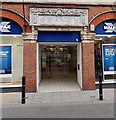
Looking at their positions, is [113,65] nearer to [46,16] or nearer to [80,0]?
[80,0]

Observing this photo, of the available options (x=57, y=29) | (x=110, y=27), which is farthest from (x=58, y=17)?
(x=110, y=27)

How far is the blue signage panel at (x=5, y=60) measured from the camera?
725 cm

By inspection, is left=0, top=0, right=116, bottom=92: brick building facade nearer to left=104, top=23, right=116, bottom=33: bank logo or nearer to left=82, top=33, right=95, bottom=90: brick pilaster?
left=82, top=33, right=95, bottom=90: brick pilaster

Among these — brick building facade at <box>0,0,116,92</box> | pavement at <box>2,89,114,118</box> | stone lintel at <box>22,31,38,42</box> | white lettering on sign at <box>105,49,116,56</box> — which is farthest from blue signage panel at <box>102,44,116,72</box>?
stone lintel at <box>22,31,38,42</box>

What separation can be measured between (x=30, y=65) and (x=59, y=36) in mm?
2329

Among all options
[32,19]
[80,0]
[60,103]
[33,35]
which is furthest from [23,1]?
[60,103]

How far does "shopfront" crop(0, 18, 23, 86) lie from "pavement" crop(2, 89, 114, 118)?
172 centimetres

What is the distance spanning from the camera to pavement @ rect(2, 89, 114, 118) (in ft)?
13.7

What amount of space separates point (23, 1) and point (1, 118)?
5.82 meters

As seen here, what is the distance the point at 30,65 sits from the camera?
691 cm

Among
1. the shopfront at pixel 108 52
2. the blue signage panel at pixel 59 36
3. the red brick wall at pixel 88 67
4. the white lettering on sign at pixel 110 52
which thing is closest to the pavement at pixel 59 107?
the red brick wall at pixel 88 67

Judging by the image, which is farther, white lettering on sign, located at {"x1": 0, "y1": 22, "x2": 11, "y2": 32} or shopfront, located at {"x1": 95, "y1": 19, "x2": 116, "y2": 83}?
shopfront, located at {"x1": 95, "y1": 19, "x2": 116, "y2": 83}

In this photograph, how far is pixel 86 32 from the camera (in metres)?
7.14

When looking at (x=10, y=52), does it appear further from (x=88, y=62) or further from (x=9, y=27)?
(x=88, y=62)
